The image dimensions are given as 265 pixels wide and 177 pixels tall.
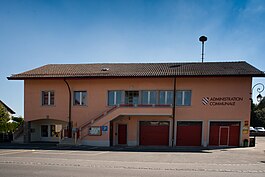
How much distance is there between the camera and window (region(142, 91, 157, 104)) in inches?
834

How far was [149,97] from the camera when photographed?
21.3m

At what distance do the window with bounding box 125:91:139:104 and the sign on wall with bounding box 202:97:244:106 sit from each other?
6.10m

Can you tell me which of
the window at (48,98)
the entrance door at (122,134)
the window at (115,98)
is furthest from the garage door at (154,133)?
the window at (48,98)

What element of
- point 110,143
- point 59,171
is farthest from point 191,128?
point 59,171

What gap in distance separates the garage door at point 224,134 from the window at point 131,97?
717 cm

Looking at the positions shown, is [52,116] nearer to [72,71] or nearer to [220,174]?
[72,71]

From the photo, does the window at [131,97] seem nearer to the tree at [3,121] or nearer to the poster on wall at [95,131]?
the poster on wall at [95,131]

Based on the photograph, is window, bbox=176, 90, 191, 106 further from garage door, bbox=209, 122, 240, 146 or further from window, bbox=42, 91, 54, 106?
window, bbox=42, 91, 54, 106

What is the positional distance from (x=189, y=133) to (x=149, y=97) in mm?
4893

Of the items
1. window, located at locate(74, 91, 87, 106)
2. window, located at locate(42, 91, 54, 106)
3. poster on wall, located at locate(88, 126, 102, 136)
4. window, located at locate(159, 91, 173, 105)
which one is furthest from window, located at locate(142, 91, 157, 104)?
window, located at locate(42, 91, 54, 106)

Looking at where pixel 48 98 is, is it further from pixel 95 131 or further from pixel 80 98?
pixel 95 131

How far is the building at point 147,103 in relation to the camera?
66.0ft

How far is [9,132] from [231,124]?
75.2 ft

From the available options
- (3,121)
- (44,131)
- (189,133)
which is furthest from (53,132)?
(189,133)
